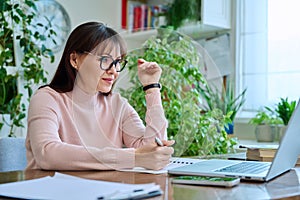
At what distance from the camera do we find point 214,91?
7.97 feet

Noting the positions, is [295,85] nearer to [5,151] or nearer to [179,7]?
[179,7]

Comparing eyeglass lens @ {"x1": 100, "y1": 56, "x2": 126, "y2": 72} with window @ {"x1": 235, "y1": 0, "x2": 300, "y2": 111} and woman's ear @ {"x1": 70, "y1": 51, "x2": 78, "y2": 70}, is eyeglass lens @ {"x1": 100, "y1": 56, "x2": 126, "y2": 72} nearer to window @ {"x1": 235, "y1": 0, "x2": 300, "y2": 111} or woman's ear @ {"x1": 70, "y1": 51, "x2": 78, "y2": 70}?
woman's ear @ {"x1": 70, "y1": 51, "x2": 78, "y2": 70}

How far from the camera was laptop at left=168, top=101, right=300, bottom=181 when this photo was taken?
3.27 feet

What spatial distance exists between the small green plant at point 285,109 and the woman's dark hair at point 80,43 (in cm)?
144

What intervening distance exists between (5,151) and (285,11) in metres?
1.90

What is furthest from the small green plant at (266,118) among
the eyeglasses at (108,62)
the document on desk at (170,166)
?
the eyeglasses at (108,62)

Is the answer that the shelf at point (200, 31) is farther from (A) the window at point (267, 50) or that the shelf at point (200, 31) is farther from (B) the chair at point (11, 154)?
(B) the chair at point (11, 154)

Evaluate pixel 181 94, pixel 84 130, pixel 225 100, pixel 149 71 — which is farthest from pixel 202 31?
pixel 84 130

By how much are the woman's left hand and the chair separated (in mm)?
583

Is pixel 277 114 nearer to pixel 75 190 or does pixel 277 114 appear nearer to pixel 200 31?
pixel 200 31

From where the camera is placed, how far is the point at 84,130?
1.45 m

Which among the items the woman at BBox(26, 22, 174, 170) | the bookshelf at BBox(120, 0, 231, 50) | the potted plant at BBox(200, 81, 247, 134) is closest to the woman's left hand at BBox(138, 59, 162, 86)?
the woman at BBox(26, 22, 174, 170)

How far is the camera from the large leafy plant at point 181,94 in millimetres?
1933

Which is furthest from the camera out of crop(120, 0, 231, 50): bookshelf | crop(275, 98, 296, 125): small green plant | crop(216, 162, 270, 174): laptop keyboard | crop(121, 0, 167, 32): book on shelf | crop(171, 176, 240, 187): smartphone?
crop(121, 0, 167, 32): book on shelf
